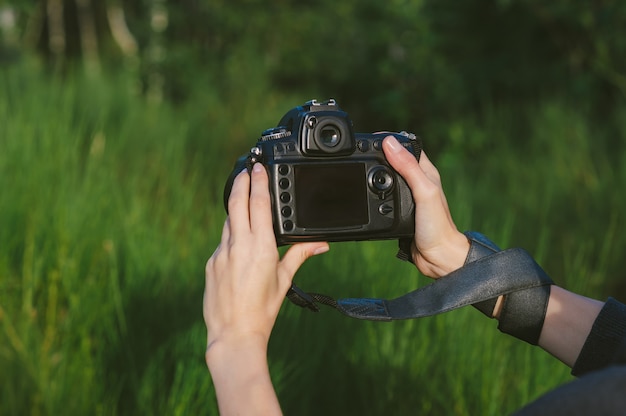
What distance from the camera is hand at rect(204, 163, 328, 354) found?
97 cm

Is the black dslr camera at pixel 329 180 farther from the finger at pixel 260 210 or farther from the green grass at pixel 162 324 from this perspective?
the green grass at pixel 162 324

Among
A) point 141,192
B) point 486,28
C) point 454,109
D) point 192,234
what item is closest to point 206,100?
point 454,109

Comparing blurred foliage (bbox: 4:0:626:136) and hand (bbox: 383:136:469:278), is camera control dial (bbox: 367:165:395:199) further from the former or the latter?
blurred foliage (bbox: 4:0:626:136)

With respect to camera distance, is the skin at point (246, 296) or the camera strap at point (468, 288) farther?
the camera strap at point (468, 288)

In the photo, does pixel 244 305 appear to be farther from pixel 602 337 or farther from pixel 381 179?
pixel 602 337

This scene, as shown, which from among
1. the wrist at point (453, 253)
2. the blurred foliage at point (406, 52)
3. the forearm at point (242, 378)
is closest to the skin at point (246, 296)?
the forearm at point (242, 378)

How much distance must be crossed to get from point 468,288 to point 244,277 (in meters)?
0.40

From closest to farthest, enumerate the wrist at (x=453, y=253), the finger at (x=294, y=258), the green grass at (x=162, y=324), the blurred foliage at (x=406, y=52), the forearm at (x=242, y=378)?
the forearm at (x=242, y=378) < the finger at (x=294, y=258) < the wrist at (x=453, y=253) < the green grass at (x=162, y=324) < the blurred foliage at (x=406, y=52)

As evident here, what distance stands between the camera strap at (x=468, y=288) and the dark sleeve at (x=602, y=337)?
0.08 m

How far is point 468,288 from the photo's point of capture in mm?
1222

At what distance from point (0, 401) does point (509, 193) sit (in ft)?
10.9

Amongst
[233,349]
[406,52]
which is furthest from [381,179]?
[406,52]

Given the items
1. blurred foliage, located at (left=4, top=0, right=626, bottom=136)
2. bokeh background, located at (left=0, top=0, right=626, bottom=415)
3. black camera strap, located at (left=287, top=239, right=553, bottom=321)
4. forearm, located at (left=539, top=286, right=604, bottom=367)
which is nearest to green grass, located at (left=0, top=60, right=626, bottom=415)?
bokeh background, located at (left=0, top=0, right=626, bottom=415)

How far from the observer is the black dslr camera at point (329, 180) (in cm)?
119
